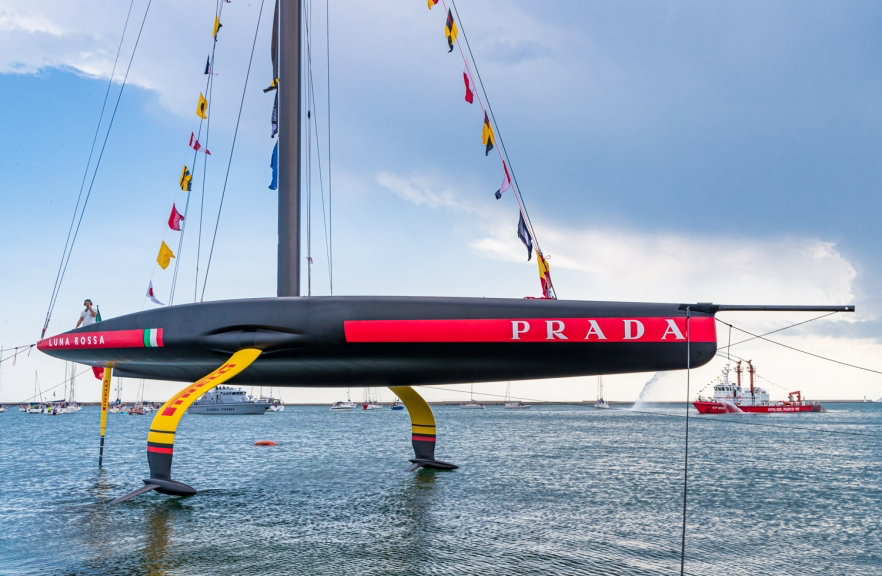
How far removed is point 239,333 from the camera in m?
7.69

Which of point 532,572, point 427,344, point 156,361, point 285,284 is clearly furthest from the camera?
point 156,361

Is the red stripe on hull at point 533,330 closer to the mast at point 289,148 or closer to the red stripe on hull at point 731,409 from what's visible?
the mast at point 289,148

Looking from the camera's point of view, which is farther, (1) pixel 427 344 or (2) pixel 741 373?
(2) pixel 741 373

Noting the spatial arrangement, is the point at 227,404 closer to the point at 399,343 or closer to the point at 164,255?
the point at 164,255

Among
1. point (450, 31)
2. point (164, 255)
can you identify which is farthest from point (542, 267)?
point (164, 255)

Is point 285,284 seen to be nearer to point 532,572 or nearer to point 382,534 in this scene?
point 382,534

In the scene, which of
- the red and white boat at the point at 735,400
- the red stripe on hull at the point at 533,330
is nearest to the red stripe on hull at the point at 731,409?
the red and white boat at the point at 735,400

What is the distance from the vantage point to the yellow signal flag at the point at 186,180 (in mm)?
10656

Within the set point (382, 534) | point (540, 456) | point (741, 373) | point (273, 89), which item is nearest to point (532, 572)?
point (382, 534)

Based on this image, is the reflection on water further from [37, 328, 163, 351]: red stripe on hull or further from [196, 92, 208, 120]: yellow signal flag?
[196, 92, 208, 120]: yellow signal flag

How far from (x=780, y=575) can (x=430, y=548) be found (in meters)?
3.45

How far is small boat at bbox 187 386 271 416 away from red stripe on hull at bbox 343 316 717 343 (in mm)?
65226

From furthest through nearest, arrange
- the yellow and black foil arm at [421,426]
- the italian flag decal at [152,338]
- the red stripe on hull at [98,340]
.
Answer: the yellow and black foil arm at [421,426]
the red stripe on hull at [98,340]
the italian flag decal at [152,338]

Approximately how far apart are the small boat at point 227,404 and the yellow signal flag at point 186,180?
60.9 metres
